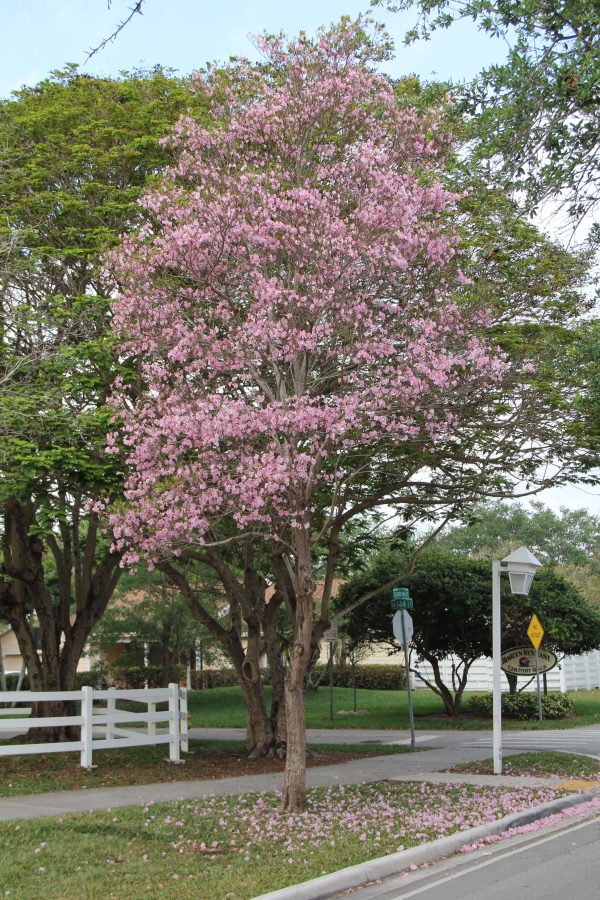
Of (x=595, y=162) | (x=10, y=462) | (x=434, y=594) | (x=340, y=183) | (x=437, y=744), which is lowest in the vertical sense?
(x=437, y=744)

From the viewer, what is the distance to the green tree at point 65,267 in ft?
48.2

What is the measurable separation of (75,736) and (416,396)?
13.2 m

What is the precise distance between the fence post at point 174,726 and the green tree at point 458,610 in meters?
11.3

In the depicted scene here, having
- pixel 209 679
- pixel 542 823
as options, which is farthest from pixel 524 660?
pixel 209 679

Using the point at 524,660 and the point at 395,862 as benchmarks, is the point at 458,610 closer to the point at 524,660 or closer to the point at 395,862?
the point at 524,660

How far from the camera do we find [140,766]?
652 inches

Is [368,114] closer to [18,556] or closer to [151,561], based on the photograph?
[151,561]

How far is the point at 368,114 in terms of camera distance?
14.1 meters

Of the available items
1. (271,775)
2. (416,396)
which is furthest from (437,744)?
(416,396)

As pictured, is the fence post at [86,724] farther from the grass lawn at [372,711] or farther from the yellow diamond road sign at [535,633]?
the yellow diamond road sign at [535,633]

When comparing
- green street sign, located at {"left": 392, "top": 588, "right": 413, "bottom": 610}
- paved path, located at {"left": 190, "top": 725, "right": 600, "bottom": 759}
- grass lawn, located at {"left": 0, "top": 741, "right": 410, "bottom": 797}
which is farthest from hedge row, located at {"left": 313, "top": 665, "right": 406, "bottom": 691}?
green street sign, located at {"left": 392, "top": 588, "right": 413, "bottom": 610}

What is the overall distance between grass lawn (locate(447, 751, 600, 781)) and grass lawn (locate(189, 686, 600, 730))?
931cm

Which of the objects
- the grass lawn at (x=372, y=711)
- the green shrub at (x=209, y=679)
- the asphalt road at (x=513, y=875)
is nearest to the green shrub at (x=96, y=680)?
the grass lawn at (x=372, y=711)

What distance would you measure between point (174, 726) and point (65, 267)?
338 inches
